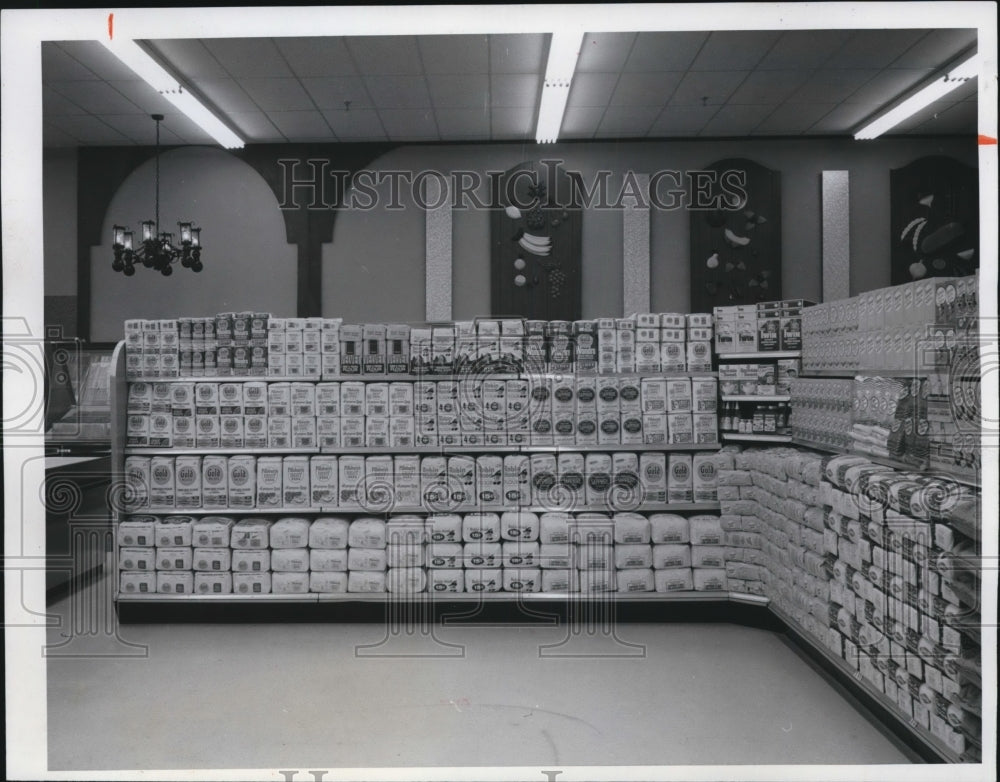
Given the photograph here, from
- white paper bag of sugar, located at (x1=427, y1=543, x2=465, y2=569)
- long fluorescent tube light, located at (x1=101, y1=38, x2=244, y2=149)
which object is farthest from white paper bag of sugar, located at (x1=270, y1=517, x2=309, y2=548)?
long fluorescent tube light, located at (x1=101, y1=38, x2=244, y2=149)

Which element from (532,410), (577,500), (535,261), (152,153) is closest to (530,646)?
(577,500)

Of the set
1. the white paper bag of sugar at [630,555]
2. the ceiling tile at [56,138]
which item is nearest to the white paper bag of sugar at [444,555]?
the white paper bag of sugar at [630,555]

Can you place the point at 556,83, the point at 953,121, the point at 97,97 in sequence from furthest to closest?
the point at 953,121 < the point at 97,97 < the point at 556,83

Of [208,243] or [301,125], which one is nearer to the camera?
[301,125]

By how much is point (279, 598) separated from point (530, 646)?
1.57 meters

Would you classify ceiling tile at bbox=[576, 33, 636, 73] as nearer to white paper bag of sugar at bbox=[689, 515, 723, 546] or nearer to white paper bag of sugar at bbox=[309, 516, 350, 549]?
white paper bag of sugar at bbox=[689, 515, 723, 546]

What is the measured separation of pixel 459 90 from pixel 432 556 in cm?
333

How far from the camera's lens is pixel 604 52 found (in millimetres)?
4754

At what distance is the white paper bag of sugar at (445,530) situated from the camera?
450cm

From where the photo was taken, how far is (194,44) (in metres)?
4.57

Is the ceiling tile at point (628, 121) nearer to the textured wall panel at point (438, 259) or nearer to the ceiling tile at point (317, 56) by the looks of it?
the textured wall panel at point (438, 259)

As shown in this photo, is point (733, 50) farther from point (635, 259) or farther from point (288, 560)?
point (288, 560)

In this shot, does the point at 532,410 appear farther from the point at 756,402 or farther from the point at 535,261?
the point at 535,261

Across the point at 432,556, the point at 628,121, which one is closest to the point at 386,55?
the point at 628,121
